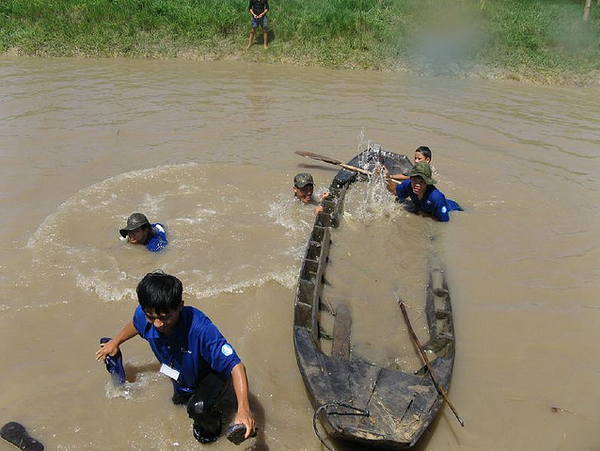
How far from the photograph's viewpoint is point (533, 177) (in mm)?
7664

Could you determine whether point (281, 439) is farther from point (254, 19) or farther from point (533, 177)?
point (254, 19)

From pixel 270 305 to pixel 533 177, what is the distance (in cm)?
538

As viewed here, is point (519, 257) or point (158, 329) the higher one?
point (158, 329)

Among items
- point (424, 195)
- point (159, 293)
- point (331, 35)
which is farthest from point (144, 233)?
point (331, 35)

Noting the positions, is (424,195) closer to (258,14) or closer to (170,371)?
(170,371)

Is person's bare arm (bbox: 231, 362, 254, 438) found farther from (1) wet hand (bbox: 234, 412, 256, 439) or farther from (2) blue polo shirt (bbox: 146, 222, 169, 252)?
(2) blue polo shirt (bbox: 146, 222, 169, 252)

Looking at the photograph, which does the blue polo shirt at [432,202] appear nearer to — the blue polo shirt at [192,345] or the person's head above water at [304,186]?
the person's head above water at [304,186]

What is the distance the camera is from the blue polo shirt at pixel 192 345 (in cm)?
278

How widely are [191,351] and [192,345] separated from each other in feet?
0.18

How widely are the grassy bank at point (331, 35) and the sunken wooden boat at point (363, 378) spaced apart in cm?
1175

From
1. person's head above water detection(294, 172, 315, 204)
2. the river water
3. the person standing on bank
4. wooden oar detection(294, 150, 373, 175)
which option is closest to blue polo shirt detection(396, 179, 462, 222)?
the river water

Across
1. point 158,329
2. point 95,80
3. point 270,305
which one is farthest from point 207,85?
point 158,329

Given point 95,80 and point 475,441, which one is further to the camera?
point 95,80

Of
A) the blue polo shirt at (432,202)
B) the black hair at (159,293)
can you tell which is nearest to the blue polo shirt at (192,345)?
the black hair at (159,293)
